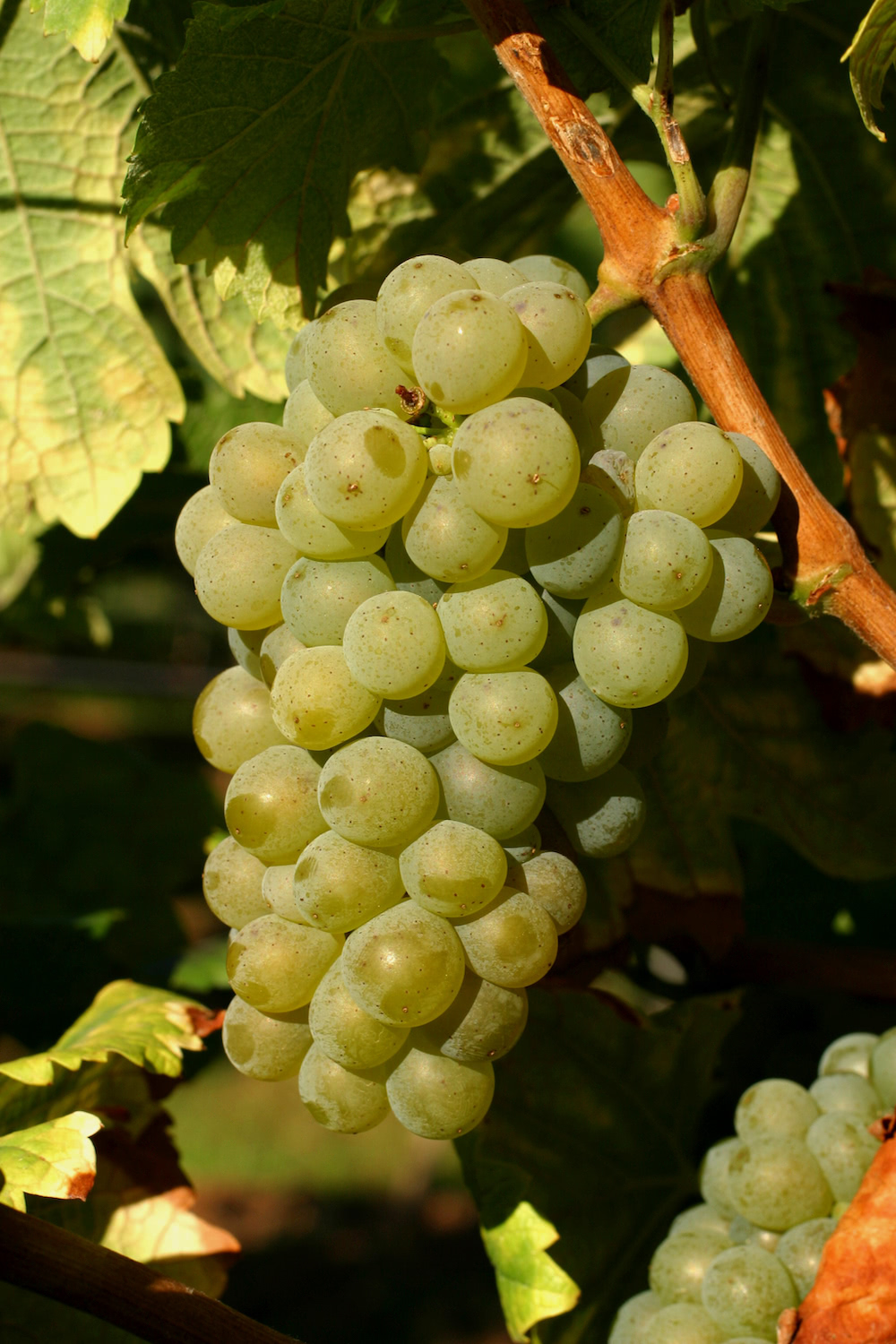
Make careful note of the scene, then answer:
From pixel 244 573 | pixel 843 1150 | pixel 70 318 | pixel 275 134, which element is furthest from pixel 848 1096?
pixel 70 318

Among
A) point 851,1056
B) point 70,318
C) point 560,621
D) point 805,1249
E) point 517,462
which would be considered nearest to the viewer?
point 517,462

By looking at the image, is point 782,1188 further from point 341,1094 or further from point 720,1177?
point 341,1094

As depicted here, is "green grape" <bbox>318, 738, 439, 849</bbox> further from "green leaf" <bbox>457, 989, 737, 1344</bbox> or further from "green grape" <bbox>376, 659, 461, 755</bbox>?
"green leaf" <bbox>457, 989, 737, 1344</bbox>

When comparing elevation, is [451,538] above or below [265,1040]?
above

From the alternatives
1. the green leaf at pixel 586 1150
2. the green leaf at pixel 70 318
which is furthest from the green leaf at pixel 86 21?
the green leaf at pixel 586 1150

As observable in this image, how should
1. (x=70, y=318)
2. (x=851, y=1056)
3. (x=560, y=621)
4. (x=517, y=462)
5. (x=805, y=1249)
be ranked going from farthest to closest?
(x=70, y=318) < (x=851, y=1056) < (x=805, y=1249) < (x=560, y=621) < (x=517, y=462)

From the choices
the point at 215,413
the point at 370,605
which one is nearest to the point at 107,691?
the point at 215,413
